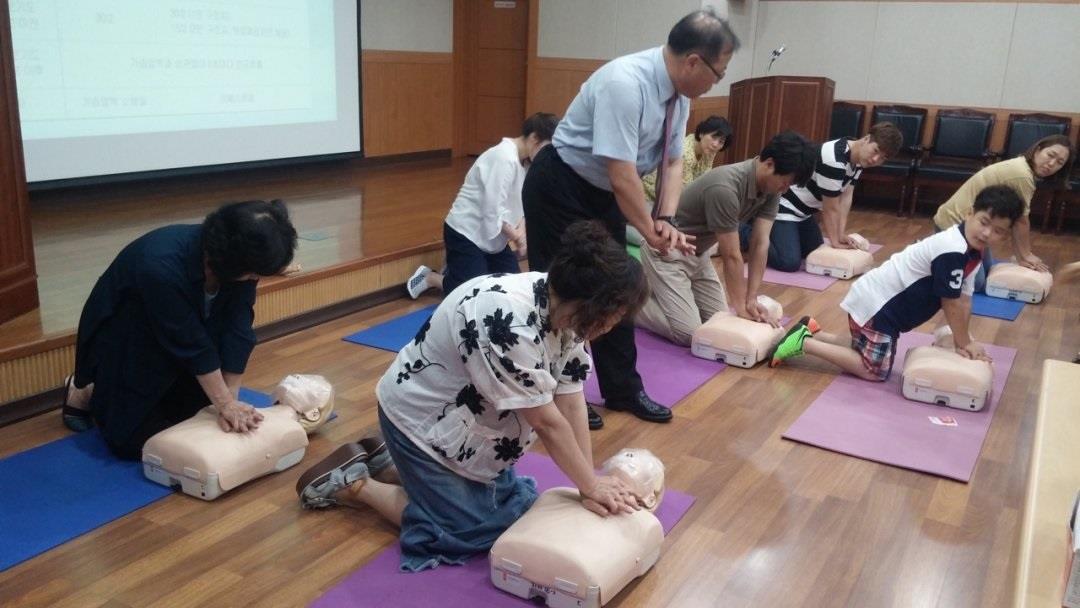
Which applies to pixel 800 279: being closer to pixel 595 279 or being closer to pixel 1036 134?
pixel 1036 134

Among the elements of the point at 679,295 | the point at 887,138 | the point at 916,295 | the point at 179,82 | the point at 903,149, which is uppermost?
the point at 179,82

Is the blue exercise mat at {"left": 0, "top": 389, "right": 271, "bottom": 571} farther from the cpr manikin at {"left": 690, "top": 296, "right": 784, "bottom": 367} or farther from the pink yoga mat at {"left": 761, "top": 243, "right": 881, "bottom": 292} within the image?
the pink yoga mat at {"left": 761, "top": 243, "right": 881, "bottom": 292}

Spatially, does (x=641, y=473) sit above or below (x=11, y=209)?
below

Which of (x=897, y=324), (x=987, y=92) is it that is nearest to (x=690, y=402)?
(x=897, y=324)

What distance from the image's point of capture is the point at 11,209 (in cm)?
299

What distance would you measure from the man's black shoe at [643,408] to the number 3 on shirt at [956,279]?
1.10 metres

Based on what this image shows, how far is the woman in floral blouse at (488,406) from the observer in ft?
5.68

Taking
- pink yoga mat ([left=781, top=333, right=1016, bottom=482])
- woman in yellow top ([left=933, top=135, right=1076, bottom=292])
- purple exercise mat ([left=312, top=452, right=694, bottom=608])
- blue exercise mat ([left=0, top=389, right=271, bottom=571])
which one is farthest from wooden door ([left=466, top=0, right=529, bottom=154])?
purple exercise mat ([left=312, top=452, right=694, bottom=608])

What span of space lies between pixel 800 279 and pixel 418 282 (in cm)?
217

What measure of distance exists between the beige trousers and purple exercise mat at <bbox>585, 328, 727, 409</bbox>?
74mm

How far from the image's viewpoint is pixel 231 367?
2.43 metres

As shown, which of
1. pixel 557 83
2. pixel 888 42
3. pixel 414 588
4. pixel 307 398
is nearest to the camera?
pixel 414 588

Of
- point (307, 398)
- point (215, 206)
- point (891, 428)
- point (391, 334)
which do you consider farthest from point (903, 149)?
point (307, 398)

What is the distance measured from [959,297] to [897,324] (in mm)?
252
